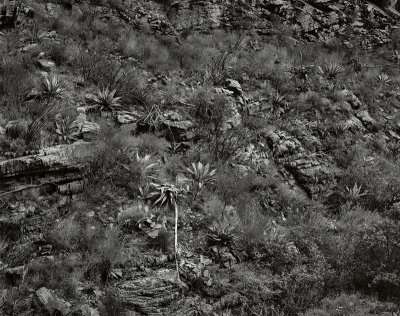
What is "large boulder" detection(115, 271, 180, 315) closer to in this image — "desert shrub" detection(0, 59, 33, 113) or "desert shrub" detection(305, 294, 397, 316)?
"desert shrub" detection(305, 294, 397, 316)

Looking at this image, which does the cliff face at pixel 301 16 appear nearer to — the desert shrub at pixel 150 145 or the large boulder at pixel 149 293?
the desert shrub at pixel 150 145

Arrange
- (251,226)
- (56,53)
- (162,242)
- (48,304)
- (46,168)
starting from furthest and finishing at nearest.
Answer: (56,53) → (251,226) → (46,168) → (162,242) → (48,304)

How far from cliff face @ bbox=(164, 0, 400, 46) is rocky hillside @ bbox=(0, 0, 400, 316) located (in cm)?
13

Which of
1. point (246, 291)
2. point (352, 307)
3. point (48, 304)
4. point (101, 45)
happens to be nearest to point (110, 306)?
point (48, 304)

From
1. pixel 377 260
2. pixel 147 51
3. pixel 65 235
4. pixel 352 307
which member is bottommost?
pixel 352 307

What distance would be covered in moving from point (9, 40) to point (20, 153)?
506 centimetres

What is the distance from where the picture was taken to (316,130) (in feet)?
34.7

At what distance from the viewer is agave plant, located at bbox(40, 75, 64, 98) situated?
8.27 m

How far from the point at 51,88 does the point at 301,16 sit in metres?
11.5

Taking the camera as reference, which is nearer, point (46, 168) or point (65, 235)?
point (65, 235)

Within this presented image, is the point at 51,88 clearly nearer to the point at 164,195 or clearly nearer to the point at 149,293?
the point at 164,195

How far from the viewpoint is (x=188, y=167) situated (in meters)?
8.30

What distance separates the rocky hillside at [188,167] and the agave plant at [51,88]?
0.03m

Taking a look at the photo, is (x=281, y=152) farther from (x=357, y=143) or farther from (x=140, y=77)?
(x=140, y=77)
